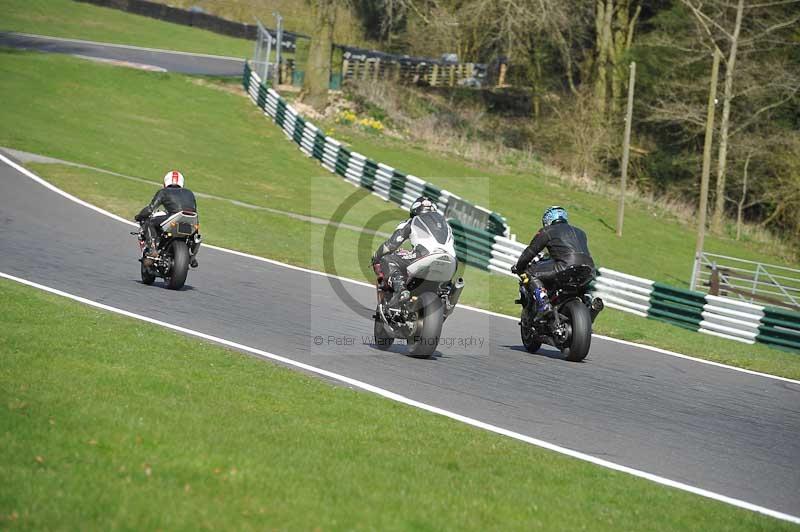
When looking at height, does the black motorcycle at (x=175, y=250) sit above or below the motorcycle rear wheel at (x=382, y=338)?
above

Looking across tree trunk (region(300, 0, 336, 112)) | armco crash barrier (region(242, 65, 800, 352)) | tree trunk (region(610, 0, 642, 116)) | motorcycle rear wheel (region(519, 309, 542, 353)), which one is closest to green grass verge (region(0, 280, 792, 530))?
motorcycle rear wheel (region(519, 309, 542, 353))

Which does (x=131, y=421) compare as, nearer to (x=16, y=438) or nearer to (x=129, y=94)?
(x=16, y=438)

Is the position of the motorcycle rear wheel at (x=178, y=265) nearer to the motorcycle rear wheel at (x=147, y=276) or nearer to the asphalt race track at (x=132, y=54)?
the motorcycle rear wheel at (x=147, y=276)

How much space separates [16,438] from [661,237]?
3140cm

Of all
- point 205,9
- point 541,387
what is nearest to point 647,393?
point 541,387

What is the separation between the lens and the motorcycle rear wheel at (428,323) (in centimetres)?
1107

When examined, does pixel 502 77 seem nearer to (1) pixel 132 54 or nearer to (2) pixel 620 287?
(1) pixel 132 54

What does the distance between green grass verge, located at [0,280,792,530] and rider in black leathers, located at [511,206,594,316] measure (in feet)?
13.5

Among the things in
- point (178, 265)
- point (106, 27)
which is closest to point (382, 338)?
point (178, 265)

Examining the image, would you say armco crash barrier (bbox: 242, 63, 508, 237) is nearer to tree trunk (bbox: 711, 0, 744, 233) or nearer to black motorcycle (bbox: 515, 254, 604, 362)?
black motorcycle (bbox: 515, 254, 604, 362)

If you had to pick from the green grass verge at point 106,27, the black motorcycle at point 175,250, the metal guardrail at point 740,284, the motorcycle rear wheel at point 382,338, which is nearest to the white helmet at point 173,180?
the black motorcycle at point 175,250

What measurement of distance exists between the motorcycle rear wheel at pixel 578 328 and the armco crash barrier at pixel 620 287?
6.89 meters

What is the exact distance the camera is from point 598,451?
8430 millimetres

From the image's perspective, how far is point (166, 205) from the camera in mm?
15062
